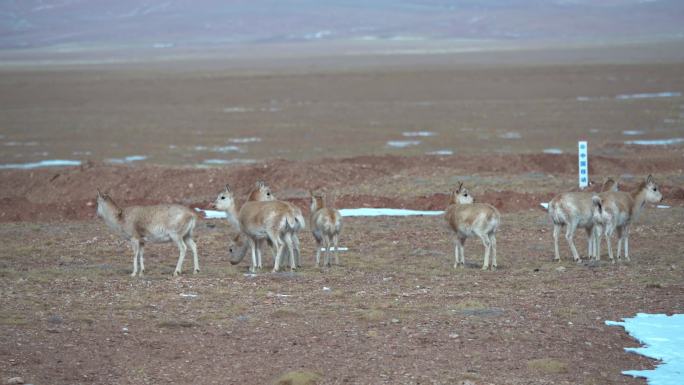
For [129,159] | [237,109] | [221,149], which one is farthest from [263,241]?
[237,109]

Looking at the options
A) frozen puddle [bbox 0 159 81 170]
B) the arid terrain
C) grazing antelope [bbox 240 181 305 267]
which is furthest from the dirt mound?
grazing antelope [bbox 240 181 305 267]

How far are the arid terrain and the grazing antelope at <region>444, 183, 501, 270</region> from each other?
0.46 m

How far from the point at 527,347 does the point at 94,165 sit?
23.0 meters

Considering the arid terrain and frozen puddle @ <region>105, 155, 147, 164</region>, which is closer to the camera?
the arid terrain

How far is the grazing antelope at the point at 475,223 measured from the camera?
1892 cm

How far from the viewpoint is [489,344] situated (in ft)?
45.3

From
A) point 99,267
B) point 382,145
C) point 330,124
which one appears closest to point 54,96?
point 330,124

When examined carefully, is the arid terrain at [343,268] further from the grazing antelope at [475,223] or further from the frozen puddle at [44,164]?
the frozen puddle at [44,164]

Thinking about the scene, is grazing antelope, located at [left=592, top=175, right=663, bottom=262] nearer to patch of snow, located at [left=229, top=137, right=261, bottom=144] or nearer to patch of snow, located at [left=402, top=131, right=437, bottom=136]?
patch of snow, located at [left=229, top=137, right=261, bottom=144]

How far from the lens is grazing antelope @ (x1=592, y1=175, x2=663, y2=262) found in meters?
19.4

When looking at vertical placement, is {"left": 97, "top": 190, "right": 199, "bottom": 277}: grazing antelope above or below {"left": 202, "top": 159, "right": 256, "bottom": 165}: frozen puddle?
above

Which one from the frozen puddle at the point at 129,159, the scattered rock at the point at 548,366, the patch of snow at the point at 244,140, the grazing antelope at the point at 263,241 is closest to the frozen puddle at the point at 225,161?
the frozen puddle at the point at 129,159

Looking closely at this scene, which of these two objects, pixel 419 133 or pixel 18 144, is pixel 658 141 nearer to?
pixel 419 133

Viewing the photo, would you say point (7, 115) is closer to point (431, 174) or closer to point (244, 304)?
point (431, 174)
